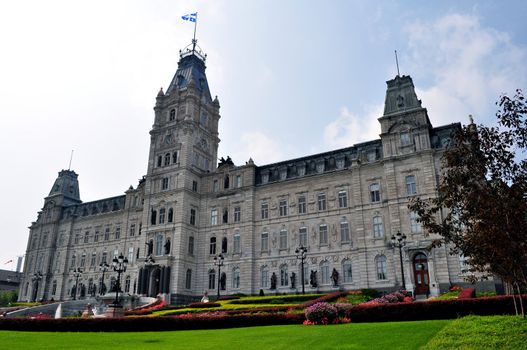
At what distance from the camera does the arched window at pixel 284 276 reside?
49.5 metres

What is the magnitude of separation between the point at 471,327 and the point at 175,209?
44.4 m

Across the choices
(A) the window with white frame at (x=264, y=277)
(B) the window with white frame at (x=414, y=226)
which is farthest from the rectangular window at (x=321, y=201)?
(B) the window with white frame at (x=414, y=226)

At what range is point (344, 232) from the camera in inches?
1866

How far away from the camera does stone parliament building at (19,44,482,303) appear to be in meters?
43.7

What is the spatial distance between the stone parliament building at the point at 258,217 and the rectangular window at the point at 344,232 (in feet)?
0.52

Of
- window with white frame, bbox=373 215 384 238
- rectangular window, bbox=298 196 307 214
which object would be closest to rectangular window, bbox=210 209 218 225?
rectangular window, bbox=298 196 307 214

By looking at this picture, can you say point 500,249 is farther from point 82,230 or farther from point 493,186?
point 82,230

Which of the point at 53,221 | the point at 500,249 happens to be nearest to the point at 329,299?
the point at 500,249

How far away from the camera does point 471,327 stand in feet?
50.9

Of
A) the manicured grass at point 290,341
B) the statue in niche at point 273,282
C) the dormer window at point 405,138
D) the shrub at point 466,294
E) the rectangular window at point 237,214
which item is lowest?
the manicured grass at point 290,341

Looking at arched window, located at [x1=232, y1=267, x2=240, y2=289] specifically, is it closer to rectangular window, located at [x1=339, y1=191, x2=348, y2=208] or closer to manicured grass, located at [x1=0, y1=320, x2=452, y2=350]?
rectangular window, located at [x1=339, y1=191, x2=348, y2=208]

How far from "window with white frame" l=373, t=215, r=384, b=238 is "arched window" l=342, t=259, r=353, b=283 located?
A: 4.30m

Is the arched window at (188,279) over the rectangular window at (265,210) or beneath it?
beneath

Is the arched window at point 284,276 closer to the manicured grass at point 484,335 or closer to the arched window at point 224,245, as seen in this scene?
the arched window at point 224,245
